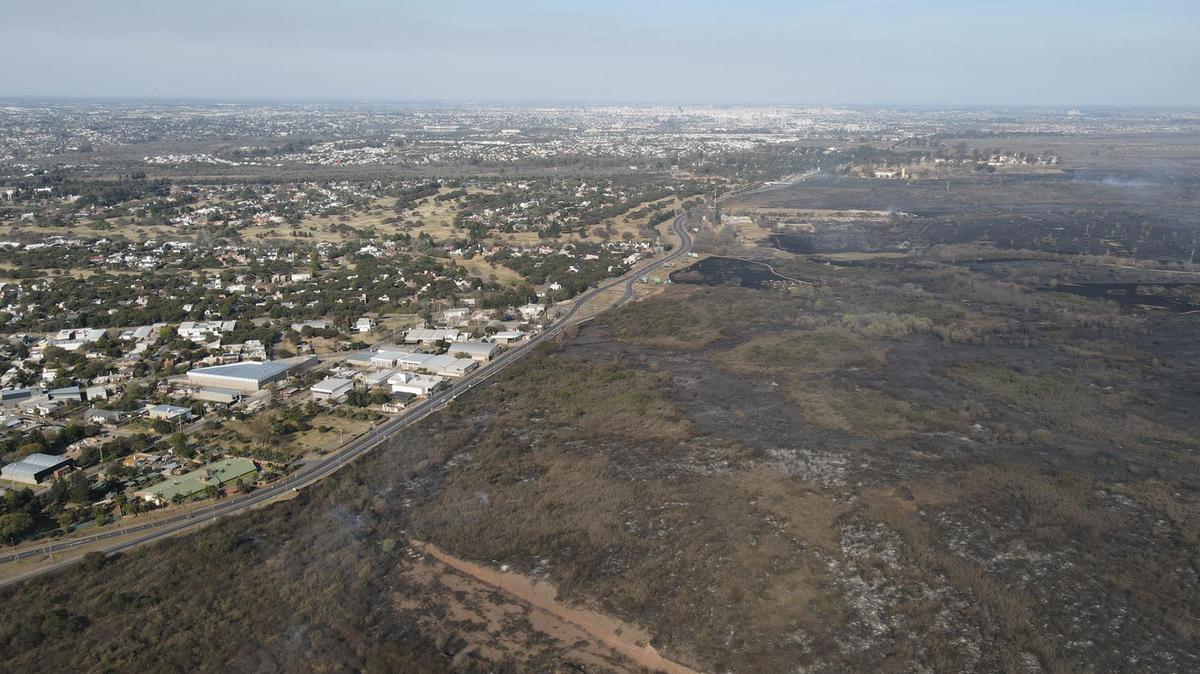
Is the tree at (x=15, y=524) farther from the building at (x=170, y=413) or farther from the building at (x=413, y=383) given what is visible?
the building at (x=413, y=383)

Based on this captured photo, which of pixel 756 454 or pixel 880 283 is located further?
pixel 880 283

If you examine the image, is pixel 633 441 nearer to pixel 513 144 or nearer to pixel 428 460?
pixel 428 460

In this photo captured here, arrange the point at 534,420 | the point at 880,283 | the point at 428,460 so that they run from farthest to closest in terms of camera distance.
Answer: the point at 880,283, the point at 534,420, the point at 428,460

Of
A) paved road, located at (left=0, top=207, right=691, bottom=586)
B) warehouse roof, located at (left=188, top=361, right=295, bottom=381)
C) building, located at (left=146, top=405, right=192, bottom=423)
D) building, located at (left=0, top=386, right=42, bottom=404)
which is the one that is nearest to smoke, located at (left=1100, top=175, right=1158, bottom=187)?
paved road, located at (left=0, top=207, right=691, bottom=586)

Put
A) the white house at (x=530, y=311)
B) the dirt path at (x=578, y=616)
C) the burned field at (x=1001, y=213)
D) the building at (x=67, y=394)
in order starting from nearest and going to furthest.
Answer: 1. the dirt path at (x=578, y=616)
2. the building at (x=67, y=394)
3. the white house at (x=530, y=311)
4. the burned field at (x=1001, y=213)

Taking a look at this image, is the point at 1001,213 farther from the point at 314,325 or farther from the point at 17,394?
the point at 17,394

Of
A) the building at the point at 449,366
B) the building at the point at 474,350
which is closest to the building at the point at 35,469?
the building at the point at 449,366

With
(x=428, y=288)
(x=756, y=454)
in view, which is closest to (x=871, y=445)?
(x=756, y=454)
